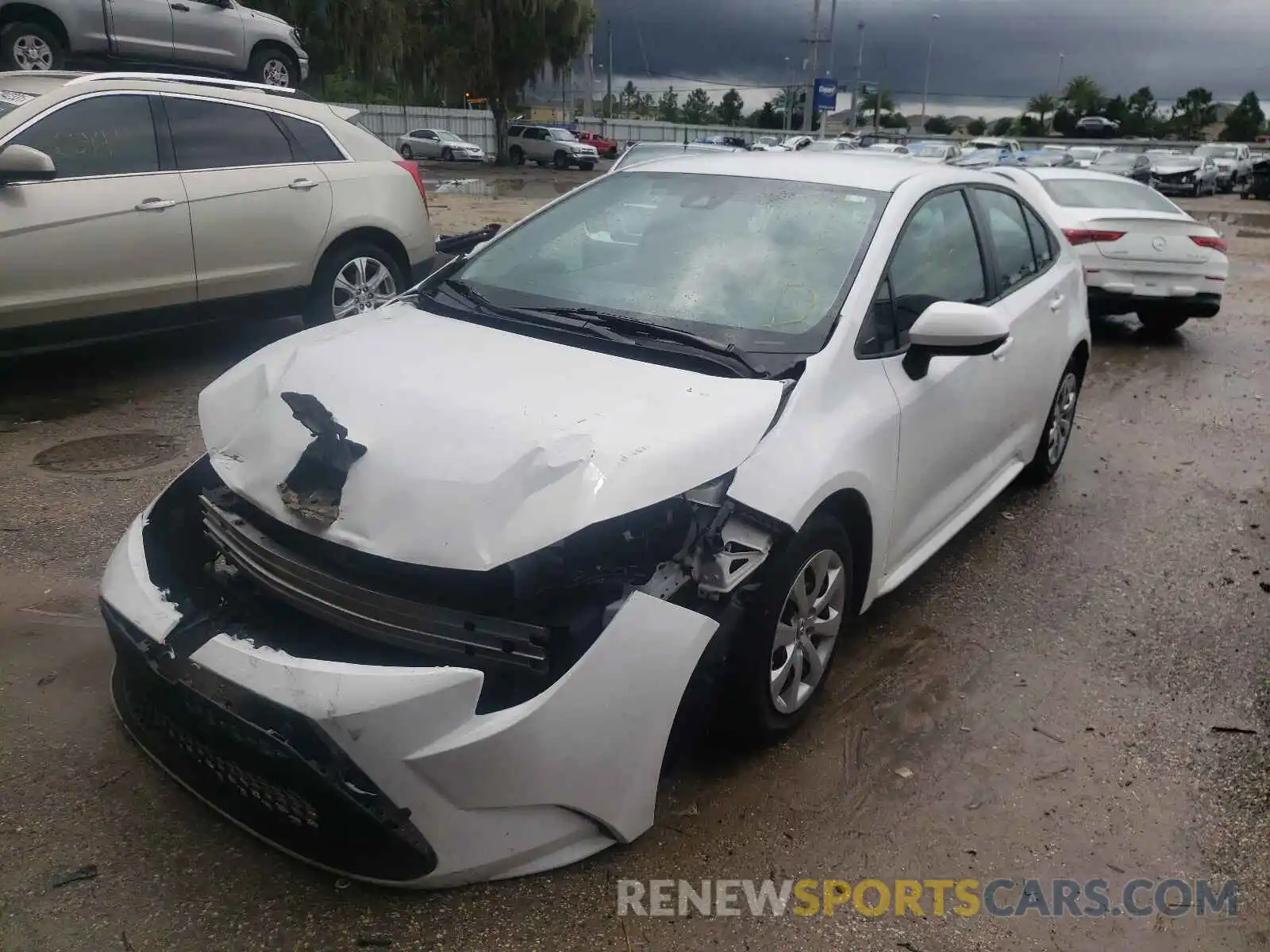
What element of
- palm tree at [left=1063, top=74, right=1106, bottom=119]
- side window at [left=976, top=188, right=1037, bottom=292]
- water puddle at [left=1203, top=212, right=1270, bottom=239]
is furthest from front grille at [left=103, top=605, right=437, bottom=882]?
palm tree at [left=1063, top=74, right=1106, bottom=119]

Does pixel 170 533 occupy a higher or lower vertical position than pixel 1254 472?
higher

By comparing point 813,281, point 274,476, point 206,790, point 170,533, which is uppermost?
point 813,281

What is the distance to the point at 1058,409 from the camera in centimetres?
522

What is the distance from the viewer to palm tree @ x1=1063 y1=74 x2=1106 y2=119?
275ft

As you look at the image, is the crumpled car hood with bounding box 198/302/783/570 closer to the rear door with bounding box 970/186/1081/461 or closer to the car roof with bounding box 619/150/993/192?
the car roof with bounding box 619/150/993/192

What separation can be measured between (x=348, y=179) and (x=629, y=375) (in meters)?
4.66

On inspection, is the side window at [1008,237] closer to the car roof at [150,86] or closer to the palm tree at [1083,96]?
the car roof at [150,86]

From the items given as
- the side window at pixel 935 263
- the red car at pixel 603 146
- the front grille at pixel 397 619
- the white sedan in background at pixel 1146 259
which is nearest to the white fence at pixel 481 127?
the red car at pixel 603 146

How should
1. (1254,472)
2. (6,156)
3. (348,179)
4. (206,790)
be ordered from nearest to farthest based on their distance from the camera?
1. (206,790)
2. (6,156)
3. (1254,472)
4. (348,179)

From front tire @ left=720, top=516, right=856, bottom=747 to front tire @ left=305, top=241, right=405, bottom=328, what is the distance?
4412 millimetres

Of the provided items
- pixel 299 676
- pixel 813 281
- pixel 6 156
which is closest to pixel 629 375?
pixel 813 281

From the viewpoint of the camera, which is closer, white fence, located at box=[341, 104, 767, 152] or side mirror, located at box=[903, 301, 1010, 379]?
side mirror, located at box=[903, 301, 1010, 379]

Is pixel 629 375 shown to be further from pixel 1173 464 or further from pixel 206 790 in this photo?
pixel 1173 464

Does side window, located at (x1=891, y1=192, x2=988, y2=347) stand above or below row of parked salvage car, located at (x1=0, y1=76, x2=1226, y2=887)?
above
